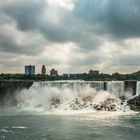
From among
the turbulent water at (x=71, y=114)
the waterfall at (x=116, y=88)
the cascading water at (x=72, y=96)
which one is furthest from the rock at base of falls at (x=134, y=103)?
the waterfall at (x=116, y=88)

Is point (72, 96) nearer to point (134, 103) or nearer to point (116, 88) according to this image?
point (116, 88)

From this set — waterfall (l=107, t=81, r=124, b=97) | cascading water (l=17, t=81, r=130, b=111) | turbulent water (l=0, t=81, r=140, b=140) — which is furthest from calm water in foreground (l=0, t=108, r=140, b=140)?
waterfall (l=107, t=81, r=124, b=97)

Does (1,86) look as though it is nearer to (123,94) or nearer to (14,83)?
(14,83)

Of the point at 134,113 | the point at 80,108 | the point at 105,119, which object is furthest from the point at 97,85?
the point at 105,119

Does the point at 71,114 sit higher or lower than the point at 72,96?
lower

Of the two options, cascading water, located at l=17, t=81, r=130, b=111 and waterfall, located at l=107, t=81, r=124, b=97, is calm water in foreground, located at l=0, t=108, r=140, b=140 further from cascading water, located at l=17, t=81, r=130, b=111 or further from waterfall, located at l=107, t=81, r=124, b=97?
waterfall, located at l=107, t=81, r=124, b=97

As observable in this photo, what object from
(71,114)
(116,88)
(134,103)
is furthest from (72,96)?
(71,114)

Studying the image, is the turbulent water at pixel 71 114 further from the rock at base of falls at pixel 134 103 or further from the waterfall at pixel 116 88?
Answer: the rock at base of falls at pixel 134 103

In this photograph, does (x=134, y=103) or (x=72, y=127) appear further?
(x=134, y=103)
